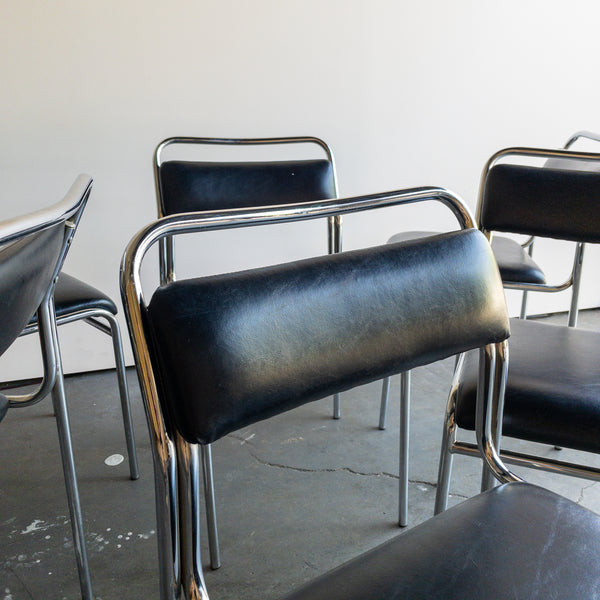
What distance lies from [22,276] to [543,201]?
1009mm

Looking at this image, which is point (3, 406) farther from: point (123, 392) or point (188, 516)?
point (123, 392)

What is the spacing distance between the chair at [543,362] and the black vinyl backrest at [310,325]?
0.20 m

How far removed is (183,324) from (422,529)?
1.07 ft

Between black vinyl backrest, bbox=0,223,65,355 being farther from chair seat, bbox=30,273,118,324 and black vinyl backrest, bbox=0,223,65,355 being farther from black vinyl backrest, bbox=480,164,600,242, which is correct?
black vinyl backrest, bbox=480,164,600,242

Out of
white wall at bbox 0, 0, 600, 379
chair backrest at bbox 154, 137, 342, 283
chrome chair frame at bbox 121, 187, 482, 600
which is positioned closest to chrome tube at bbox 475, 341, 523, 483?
chrome chair frame at bbox 121, 187, 482, 600

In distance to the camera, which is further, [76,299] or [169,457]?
[76,299]

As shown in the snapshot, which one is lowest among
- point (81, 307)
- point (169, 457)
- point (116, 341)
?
point (116, 341)

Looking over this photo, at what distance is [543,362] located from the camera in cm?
103

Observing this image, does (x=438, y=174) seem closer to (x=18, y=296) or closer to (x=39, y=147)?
(x=39, y=147)

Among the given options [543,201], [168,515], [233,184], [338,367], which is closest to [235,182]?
[233,184]

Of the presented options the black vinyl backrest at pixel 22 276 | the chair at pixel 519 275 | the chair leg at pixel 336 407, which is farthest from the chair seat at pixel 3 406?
the chair leg at pixel 336 407

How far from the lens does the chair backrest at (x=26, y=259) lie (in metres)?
0.64

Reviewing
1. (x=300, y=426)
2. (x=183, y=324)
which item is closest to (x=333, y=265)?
(x=183, y=324)

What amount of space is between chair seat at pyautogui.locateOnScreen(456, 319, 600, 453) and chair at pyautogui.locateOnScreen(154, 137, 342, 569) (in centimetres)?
65
